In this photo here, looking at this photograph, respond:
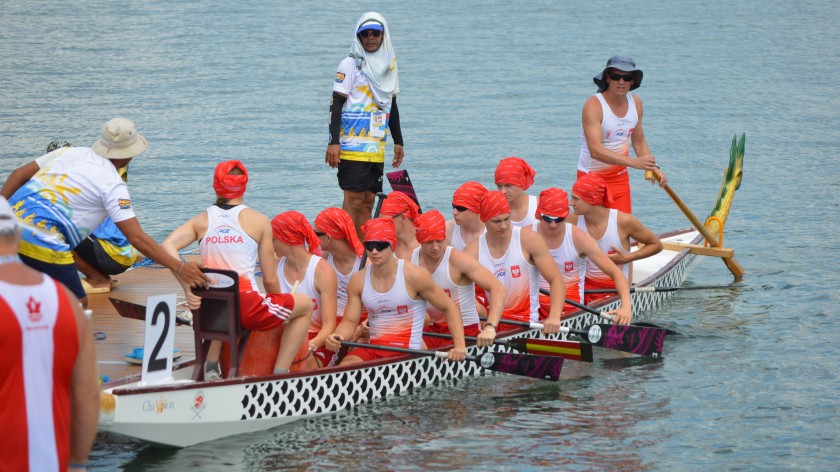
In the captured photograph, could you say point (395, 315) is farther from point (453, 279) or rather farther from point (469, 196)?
point (469, 196)

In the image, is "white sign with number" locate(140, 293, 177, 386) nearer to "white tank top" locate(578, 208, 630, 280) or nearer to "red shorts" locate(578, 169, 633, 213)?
"white tank top" locate(578, 208, 630, 280)

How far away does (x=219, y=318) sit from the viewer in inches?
344

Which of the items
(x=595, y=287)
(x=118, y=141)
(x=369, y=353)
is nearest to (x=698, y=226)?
(x=595, y=287)

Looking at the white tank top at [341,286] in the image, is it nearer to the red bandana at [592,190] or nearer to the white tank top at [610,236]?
the red bandana at [592,190]

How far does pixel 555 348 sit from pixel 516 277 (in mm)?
735

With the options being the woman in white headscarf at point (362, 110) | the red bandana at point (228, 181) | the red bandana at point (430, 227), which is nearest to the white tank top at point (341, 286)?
the red bandana at point (430, 227)

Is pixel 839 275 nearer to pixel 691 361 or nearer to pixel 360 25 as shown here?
pixel 691 361

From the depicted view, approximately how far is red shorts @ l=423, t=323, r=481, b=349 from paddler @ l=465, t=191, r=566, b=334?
0.21m

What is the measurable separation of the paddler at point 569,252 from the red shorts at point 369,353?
2109mm

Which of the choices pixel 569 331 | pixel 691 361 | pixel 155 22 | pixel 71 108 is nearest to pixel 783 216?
pixel 691 361

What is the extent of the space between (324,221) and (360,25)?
318 cm

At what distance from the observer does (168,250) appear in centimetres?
898

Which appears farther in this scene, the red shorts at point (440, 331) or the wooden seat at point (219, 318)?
the red shorts at point (440, 331)

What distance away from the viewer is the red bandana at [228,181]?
30.2ft
